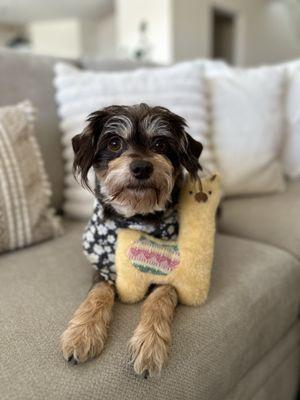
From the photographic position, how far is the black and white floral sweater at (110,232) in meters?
1.07

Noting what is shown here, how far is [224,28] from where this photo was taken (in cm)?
720

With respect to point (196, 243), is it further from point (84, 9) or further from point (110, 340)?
point (84, 9)

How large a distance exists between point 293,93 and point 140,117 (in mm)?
1288

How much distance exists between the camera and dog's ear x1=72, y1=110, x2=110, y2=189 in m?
1.05

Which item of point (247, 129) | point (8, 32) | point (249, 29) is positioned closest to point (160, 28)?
point (249, 29)

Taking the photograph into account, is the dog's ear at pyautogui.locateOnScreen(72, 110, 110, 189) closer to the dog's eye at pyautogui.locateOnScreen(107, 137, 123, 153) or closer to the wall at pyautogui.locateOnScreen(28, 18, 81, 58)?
the dog's eye at pyautogui.locateOnScreen(107, 137, 123, 153)

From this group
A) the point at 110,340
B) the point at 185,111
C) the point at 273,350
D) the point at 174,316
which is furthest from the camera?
the point at 185,111

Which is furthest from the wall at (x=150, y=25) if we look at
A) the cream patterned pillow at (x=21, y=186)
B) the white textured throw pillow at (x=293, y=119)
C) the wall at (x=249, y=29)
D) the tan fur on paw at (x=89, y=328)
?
the tan fur on paw at (x=89, y=328)

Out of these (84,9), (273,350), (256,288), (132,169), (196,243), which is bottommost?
(273,350)

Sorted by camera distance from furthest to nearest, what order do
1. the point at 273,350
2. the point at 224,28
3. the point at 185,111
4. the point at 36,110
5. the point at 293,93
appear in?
the point at 224,28
the point at 293,93
the point at 185,111
the point at 36,110
the point at 273,350

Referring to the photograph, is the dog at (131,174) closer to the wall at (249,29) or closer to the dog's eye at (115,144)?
the dog's eye at (115,144)

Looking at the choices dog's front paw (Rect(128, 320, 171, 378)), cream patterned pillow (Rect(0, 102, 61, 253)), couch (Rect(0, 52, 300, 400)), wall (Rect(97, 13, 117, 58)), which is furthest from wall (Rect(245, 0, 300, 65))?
dog's front paw (Rect(128, 320, 171, 378))

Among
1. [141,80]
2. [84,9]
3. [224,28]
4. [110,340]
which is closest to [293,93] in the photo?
[141,80]

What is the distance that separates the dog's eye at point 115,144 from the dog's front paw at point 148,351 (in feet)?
1.70
